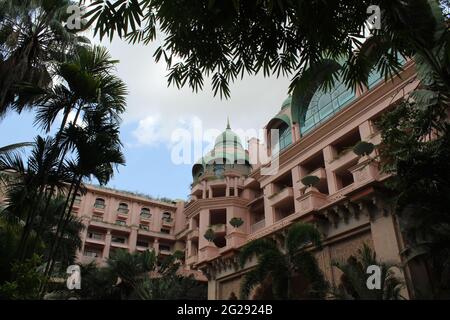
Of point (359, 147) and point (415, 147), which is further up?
point (359, 147)

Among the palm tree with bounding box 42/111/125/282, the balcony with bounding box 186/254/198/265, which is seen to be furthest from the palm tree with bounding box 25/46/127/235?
the balcony with bounding box 186/254/198/265

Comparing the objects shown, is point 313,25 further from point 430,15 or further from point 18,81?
point 18,81

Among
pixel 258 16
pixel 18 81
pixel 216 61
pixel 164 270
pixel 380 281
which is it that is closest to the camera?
pixel 258 16

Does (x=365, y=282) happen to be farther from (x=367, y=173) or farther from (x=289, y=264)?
(x=367, y=173)

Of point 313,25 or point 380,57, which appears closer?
point 313,25

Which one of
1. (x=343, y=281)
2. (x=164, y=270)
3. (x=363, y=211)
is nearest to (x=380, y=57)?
(x=363, y=211)

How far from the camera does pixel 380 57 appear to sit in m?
6.05

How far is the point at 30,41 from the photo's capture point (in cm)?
1062

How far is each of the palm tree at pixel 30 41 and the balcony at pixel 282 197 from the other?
15417mm

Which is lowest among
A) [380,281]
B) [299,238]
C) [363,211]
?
[380,281]

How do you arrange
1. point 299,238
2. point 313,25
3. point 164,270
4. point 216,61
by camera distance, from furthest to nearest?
point 164,270 → point 299,238 → point 216,61 → point 313,25

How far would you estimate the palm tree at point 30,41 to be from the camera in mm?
10203

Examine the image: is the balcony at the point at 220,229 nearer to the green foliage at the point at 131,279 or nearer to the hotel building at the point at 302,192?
the hotel building at the point at 302,192

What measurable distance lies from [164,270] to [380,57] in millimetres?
22609
